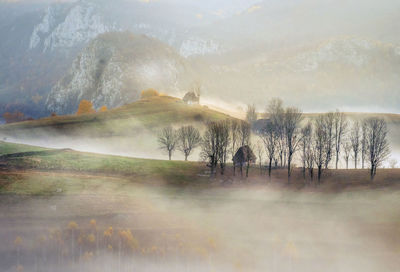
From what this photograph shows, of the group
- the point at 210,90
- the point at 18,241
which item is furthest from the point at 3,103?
the point at 18,241

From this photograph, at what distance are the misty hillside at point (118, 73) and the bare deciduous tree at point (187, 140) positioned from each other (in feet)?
247

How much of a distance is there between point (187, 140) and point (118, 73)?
3897 inches

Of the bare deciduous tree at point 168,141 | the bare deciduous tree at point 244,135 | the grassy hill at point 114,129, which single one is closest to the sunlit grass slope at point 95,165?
the bare deciduous tree at point 244,135

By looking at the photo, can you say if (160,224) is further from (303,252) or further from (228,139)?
(228,139)

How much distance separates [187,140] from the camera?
70.8 m

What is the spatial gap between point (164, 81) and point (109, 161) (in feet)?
384

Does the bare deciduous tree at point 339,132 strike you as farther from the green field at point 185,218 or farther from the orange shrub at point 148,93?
the orange shrub at point 148,93

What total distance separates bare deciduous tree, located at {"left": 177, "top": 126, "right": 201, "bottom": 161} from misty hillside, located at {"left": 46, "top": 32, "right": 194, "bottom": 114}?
2964 inches

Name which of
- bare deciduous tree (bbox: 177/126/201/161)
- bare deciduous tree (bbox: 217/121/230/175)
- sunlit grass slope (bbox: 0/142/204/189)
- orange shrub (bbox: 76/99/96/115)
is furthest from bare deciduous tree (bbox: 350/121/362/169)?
orange shrub (bbox: 76/99/96/115)

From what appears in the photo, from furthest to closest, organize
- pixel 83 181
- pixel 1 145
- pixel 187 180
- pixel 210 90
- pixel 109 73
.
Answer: pixel 210 90, pixel 109 73, pixel 1 145, pixel 187 180, pixel 83 181

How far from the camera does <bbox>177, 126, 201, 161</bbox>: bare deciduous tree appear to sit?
67562 mm

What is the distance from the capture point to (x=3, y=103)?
7431 inches

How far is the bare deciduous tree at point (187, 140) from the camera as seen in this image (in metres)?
67.6

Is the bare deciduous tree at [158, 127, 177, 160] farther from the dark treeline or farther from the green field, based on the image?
the green field
